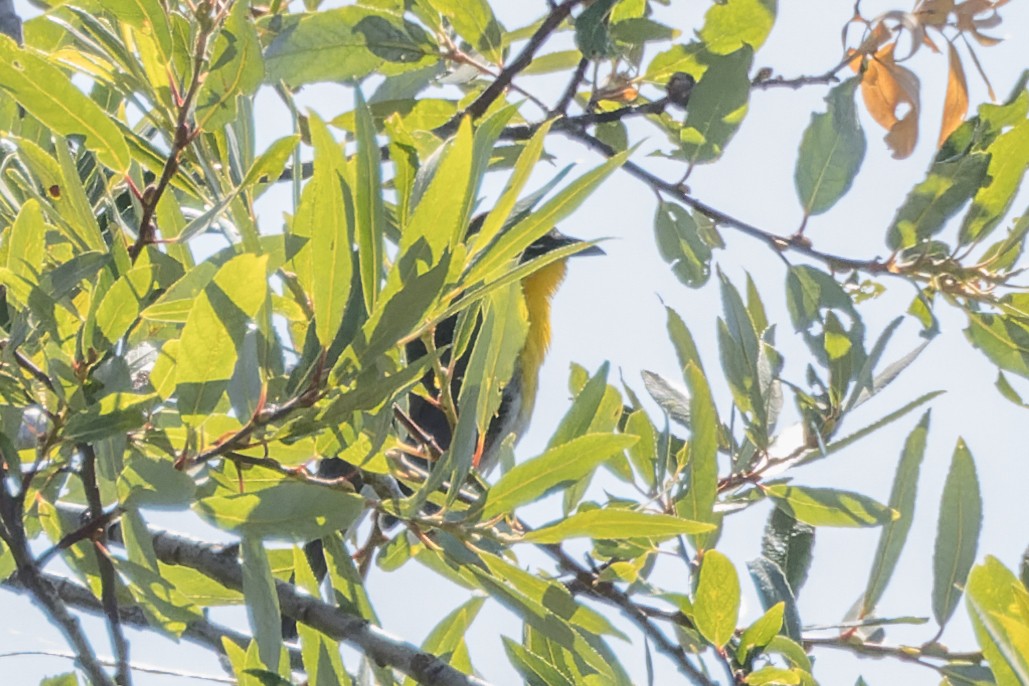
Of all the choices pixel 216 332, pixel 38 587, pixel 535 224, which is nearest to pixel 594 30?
pixel 535 224

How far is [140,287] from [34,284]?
0.11 m

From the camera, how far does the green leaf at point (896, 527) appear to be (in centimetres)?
188

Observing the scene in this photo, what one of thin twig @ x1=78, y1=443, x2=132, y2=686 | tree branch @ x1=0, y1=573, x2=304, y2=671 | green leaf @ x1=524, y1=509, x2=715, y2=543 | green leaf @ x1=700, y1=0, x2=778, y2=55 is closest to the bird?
tree branch @ x1=0, y1=573, x2=304, y2=671

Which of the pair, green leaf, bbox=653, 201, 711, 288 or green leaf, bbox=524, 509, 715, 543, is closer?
green leaf, bbox=524, 509, 715, 543

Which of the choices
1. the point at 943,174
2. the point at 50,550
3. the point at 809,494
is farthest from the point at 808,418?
the point at 50,550

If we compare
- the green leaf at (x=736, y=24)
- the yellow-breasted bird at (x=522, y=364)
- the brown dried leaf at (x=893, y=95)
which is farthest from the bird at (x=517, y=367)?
the brown dried leaf at (x=893, y=95)

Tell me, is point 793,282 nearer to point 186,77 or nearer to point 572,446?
point 572,446

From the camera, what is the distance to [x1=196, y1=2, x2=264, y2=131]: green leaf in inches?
51.4

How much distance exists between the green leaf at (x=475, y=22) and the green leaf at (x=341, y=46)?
0.10 m

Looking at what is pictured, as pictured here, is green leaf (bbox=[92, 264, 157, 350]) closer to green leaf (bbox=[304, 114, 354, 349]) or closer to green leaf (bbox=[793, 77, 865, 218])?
green leaf (bbox=[304, 114, 354, 349])

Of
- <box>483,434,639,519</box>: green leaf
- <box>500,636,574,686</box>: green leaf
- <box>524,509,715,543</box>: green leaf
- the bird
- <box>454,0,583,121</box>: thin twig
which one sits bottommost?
<box>500,636,574,686</box>: green leaf

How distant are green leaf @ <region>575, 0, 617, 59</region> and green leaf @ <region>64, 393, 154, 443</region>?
1.14 m

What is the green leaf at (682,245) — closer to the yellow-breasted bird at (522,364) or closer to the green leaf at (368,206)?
the green leaf at (368,206)

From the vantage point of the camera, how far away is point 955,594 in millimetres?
1780
